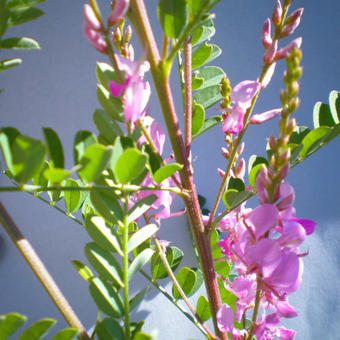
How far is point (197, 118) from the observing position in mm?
361

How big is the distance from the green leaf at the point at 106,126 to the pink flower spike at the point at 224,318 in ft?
0.56

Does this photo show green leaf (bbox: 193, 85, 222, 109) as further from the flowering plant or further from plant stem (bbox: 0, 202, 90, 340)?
plant stem (bbox: 0, 202, 90, 340)

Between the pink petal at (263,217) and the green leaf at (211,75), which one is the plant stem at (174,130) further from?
the green leaf at (211,75)

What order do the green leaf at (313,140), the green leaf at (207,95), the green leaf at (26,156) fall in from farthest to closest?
the green leaf at (207,95), the green leaf at (313,140), the green leaf at (26,156)

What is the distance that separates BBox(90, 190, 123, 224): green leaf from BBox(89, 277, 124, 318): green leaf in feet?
0.16

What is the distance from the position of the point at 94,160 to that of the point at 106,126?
0.20 ft

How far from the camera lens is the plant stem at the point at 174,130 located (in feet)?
0.88

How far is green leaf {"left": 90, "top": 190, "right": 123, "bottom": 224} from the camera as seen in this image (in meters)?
0.28

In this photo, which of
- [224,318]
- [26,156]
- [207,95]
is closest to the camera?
[26,156]

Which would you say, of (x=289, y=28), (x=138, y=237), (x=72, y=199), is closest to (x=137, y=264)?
(x=138, y=237)

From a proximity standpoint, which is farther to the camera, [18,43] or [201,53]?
[201,53]

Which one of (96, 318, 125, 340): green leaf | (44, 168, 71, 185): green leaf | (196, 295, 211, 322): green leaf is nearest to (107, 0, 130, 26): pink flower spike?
(44, 168, 71, 185): green leaf

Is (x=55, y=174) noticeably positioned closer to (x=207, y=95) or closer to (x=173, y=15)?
(x=173, y=15)

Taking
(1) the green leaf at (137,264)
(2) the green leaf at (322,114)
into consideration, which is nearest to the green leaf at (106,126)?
(1) the green leaf at (137,264)
